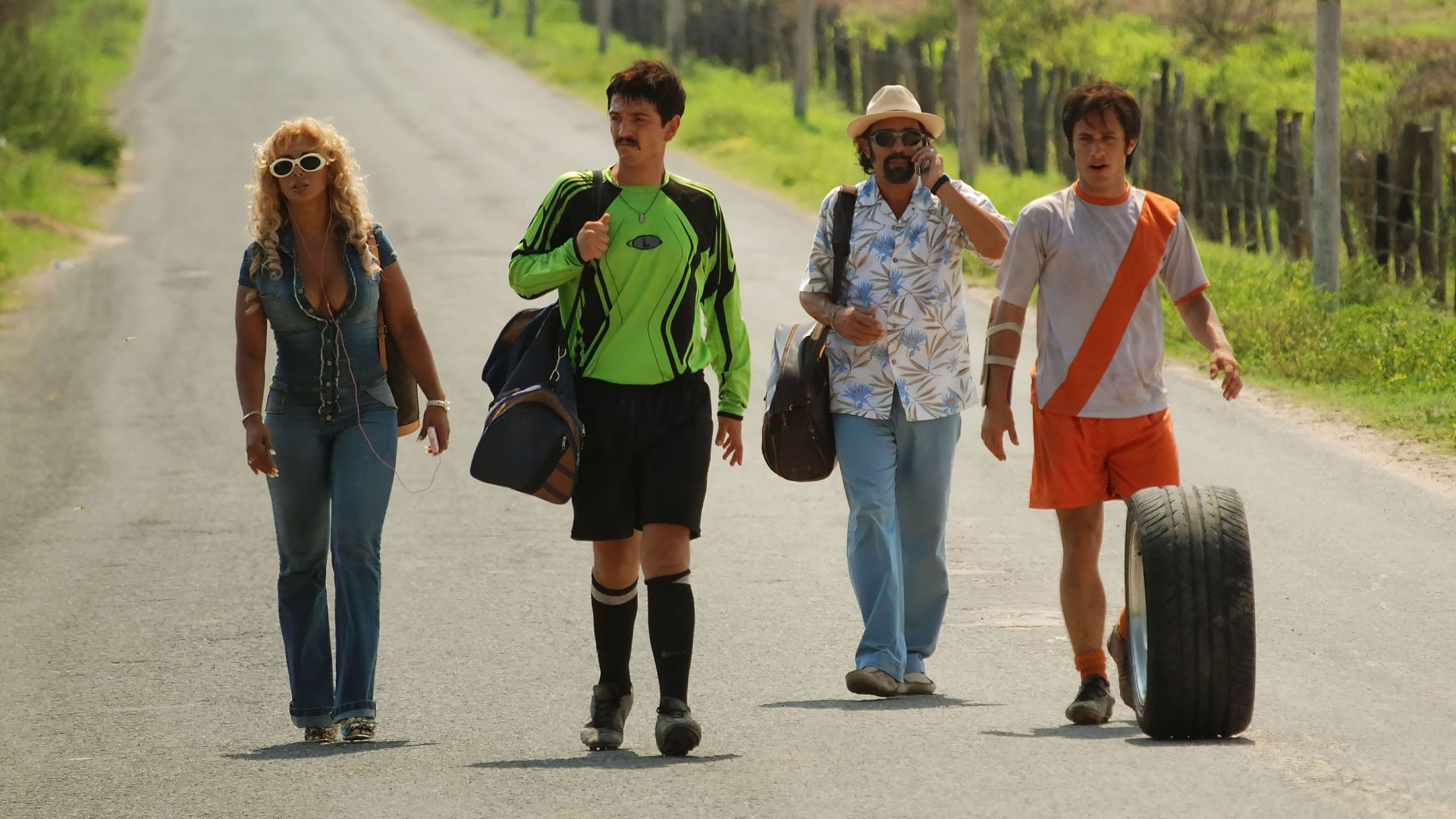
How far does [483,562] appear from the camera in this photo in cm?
903

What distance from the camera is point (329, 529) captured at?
A: 5.84m

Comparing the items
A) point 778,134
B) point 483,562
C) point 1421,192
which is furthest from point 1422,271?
point 778,134

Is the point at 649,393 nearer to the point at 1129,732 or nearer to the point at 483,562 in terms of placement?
the point at 1129,732

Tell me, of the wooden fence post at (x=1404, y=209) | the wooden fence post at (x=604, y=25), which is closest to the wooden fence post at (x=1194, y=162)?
the wooden fence post at (x=1404, y=209)

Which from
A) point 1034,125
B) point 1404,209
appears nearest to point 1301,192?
point 1404,209

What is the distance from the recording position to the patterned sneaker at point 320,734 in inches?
227

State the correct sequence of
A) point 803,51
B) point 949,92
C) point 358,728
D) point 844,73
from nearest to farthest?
point 358,728 → point 949,92 → point 803,51 → point 844,73

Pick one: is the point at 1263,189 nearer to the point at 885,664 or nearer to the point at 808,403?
the point at 808,403

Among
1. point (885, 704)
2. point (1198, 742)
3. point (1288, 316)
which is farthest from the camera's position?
point (1288, 316)

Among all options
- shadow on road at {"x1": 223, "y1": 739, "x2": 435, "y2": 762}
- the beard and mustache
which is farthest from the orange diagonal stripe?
shadow on road at {"x1": 223, "y1": 739, "x2": 435, "y2": 762}

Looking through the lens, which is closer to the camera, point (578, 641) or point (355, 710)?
point (355, 710)

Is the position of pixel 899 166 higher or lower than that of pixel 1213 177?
higher

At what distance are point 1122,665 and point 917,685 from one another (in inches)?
31.4

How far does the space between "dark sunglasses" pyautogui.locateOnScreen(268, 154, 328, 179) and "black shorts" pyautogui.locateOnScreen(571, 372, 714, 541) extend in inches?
40.4
